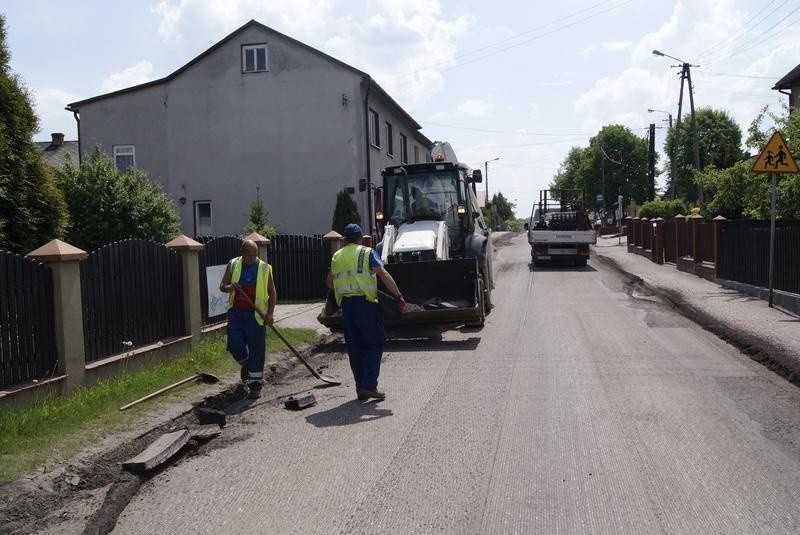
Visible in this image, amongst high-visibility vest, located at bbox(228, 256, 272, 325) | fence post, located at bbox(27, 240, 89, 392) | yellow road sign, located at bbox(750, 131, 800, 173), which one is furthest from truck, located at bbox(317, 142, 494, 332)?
yellow road sign, located at bbox(750, 131, 800, 173)

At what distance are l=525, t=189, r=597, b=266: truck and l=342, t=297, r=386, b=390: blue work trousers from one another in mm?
20700

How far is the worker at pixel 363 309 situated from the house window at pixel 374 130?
68.8ft

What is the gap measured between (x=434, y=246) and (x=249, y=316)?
535 centimetres

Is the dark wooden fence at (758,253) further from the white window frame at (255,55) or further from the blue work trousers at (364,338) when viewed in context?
the white window frame at (255,55)

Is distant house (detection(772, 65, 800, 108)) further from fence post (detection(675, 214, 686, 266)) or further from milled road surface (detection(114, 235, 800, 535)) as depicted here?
milled road surface (detection(114, 235, 800, 535))

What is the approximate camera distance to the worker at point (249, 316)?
870 cm

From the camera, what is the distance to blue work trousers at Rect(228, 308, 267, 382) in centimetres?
872

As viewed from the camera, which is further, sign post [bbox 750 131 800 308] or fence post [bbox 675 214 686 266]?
fence post [bbox 675 214 686 266]

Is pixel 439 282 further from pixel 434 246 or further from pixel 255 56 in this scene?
pixel 255 56

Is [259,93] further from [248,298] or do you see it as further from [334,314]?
[248,298]

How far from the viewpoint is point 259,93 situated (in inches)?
1085

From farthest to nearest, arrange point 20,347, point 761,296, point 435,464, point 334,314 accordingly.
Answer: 1. point 761,296
2. point 334,314
3. point 20,347
4. point 435,464

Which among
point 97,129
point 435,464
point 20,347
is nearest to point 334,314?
point 20,347

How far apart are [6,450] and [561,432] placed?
4309 mm
